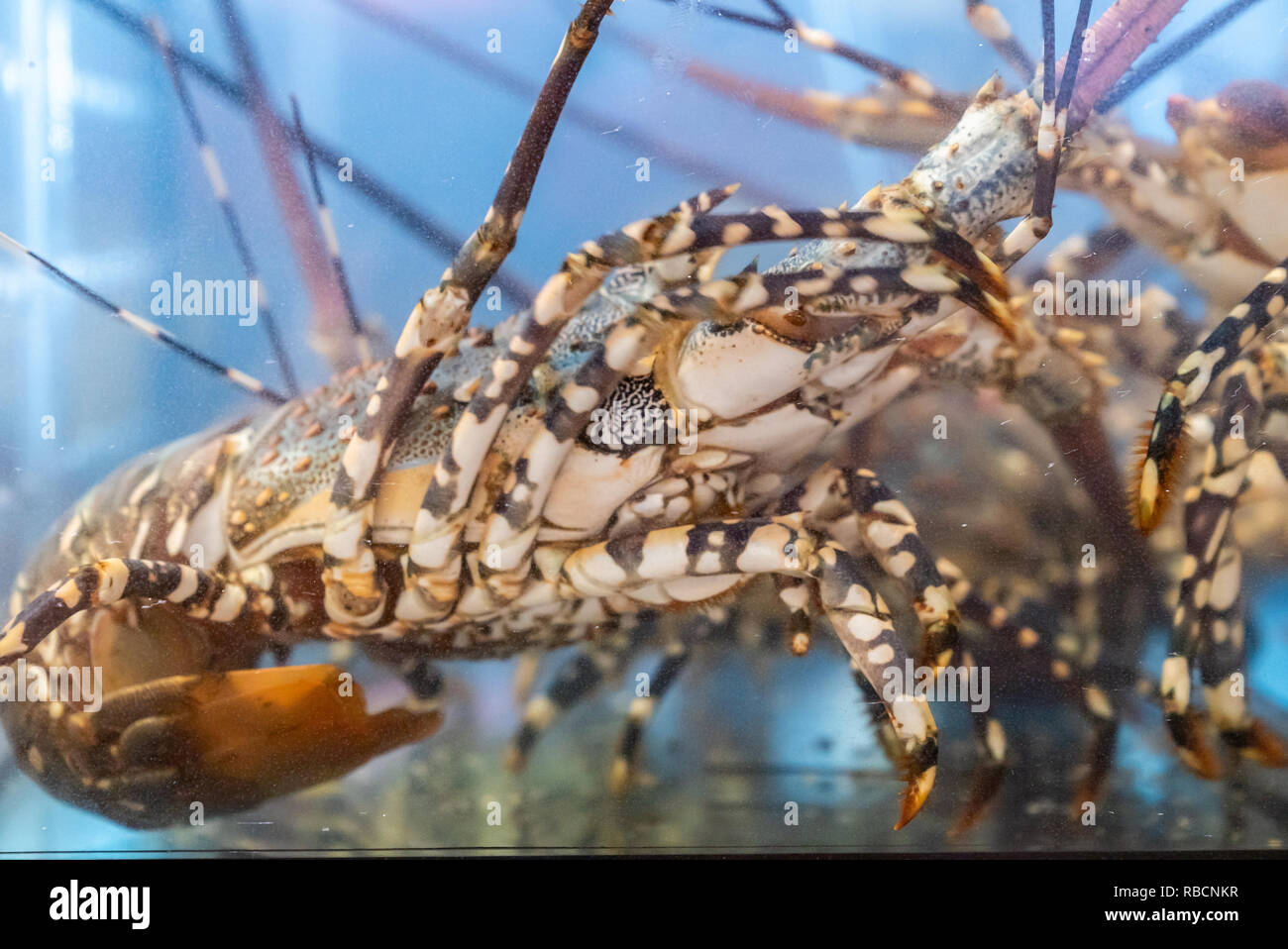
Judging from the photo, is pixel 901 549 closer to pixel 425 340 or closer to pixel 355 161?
pixel 425 340

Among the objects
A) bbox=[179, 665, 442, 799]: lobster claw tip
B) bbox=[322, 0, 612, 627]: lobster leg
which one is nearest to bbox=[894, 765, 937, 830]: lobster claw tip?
bbox=[179, 665, 442, 799]: lobster claw tip

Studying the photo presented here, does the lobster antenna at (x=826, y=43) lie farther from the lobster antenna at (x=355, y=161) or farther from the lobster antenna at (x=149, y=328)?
the lobster antenna at (x=149, y=328)

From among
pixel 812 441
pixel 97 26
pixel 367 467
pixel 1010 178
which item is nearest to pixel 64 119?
pixel 97 26

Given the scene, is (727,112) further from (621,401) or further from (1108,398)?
(1108,398)

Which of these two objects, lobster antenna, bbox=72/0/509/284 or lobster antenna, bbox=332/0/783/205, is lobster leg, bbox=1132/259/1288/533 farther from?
lobster antenna, bbox=72/0/509/284

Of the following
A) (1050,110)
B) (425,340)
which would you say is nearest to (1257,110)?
(1050,110)

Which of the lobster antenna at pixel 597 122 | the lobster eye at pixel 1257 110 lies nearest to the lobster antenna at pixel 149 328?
the lobster antenna at pixel 597 122
